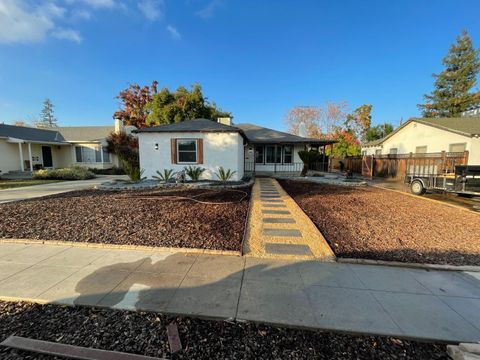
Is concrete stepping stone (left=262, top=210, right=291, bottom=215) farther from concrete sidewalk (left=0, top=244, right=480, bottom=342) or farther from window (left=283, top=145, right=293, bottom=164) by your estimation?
window (left=283, top=145, right=293, bottom=164)

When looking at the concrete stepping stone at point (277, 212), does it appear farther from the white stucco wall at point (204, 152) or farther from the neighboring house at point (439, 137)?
the neighboring house at point (439, 137)

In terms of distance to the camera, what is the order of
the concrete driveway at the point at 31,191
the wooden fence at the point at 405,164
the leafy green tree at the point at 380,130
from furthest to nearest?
1. the leafy green tree at the point at 380,130
2. the wooden fence at the point at 405,164
3. the concrete driveway at the point at 31,191

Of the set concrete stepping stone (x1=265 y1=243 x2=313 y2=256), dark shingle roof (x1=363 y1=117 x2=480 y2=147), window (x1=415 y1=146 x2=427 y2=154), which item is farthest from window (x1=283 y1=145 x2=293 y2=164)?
concrete stepping stone (x1=265 y1=243 x2=313 y2=256)

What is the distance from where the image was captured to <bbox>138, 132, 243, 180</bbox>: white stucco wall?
1156 cm

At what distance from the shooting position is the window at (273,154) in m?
16.9

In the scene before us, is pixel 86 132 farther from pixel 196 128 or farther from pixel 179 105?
pixel 196 128

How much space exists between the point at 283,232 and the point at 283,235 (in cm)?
17

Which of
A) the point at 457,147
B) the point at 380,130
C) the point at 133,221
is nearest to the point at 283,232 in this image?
the point at 133,221

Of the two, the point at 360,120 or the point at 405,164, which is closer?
the point at 405,164

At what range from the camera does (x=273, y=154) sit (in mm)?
17031

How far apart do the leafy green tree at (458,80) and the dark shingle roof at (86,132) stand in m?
42.5

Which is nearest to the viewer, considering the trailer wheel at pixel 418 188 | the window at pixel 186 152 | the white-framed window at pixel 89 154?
the trailer wheel at pixel 418 188

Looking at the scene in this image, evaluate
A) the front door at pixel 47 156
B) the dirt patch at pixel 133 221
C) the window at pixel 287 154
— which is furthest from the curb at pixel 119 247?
the front door at pixel 47 156

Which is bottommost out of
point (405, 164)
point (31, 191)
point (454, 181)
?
point (31, 191)
